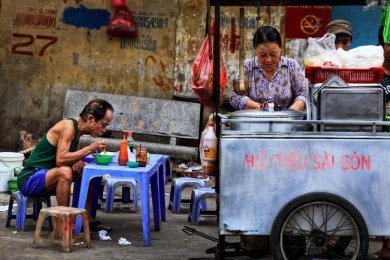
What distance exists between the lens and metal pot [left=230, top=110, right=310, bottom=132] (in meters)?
6.29

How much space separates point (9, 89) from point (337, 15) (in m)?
4.97

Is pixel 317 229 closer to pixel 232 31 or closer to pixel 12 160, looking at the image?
pixel 12 160

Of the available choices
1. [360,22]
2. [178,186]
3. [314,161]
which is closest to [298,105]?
[314,161]

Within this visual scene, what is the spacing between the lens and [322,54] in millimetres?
6727

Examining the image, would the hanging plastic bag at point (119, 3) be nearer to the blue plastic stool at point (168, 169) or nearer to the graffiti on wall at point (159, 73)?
the graffiti on wall at point (159, 73)

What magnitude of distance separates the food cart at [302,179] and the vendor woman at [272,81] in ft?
3.65

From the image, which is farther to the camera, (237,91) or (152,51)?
(152,51)

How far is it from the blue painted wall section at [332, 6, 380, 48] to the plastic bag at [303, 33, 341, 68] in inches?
232

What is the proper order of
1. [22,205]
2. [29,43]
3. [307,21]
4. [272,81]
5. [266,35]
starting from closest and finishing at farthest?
[266,35]
[272,81]
[22,205]
[307,21]
[29,43]

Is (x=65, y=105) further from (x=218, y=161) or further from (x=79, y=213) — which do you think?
(x=218, y=161)

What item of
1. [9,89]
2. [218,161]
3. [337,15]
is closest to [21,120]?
[9,89]

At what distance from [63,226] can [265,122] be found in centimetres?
212

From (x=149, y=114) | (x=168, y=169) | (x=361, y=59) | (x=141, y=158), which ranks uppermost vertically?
(x=361, y=59)

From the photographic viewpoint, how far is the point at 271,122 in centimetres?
626
